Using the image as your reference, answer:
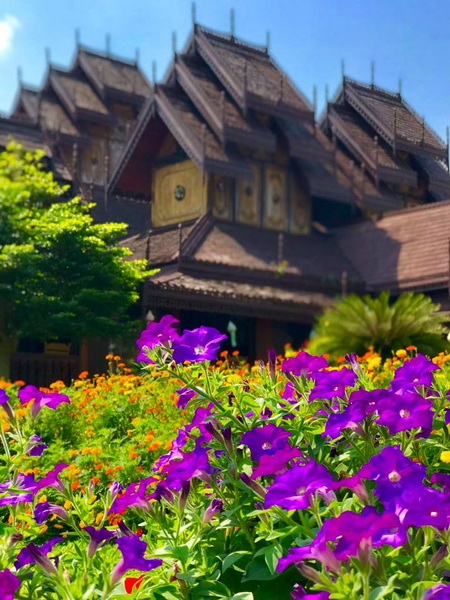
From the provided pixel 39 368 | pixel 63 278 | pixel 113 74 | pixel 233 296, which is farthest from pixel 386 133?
pixel 39 368

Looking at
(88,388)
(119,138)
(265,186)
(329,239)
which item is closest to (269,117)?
(265,186)

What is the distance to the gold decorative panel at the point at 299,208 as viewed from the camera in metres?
27.6

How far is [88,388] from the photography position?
37.2 feet

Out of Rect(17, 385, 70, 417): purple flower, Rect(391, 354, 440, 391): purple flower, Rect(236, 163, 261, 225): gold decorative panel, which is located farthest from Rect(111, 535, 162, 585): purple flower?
Rect(236, 163, 261, 225): gold decorative panel

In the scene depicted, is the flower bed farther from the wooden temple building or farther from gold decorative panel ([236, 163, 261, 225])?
gold decorative panel ([236, 163, 261, 225])

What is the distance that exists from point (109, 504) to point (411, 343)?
40.9ft

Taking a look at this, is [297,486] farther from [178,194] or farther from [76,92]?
[76,92]

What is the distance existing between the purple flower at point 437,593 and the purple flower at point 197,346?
4.78 ft

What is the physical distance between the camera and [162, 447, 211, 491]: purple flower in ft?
11.9

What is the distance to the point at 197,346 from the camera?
3.89m

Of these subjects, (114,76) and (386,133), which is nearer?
(386,133)

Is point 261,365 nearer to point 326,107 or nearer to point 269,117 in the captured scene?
point 269,117

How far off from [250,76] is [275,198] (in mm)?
3879

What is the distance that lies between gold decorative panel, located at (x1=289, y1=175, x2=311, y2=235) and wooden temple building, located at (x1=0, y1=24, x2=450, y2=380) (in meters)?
0.04
